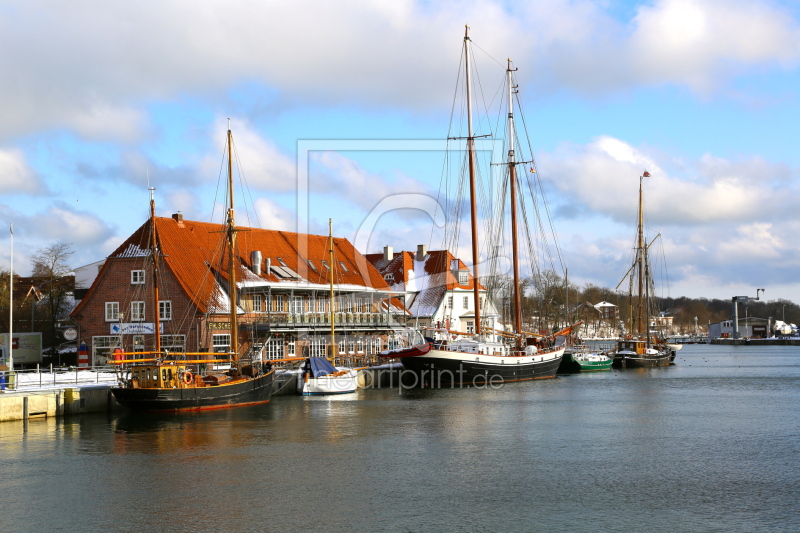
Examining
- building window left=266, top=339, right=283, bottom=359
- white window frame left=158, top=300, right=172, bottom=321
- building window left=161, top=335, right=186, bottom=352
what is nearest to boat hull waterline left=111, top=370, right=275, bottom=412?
building window left=161, top=335, right=186, bottom=352

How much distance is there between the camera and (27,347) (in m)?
65.2

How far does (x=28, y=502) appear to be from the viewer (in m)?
26.9

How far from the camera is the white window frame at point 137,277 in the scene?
66125mm

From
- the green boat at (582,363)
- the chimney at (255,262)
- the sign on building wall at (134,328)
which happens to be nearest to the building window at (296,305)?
the chimney at (255,262)

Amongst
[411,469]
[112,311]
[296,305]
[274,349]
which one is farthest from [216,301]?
[411,469]

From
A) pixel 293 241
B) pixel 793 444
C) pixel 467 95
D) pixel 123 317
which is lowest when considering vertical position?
pixel 793 444

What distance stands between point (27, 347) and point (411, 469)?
43.3 meters

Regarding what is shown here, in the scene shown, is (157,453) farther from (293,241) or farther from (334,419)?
(293,241)

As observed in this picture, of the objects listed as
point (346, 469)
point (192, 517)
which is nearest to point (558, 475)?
point (346, 469)

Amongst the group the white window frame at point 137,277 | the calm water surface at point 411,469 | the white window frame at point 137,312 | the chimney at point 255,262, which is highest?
the chimney at point 255,262

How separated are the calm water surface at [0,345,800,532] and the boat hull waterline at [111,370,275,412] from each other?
0.83 metres

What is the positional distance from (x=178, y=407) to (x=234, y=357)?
32.4 feet

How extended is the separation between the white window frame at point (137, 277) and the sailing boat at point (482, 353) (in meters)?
20.4

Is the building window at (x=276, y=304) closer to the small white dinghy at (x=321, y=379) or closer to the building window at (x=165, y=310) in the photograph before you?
the building window at (x=165, y=310)
